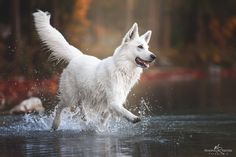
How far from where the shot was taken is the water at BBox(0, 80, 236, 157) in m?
10.9

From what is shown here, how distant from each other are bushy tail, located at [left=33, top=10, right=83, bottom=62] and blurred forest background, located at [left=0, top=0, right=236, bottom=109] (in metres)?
5.24

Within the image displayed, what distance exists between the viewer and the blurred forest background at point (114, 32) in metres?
27.0

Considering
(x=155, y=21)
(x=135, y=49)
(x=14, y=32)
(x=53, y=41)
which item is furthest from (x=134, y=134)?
(x=155, y=21)

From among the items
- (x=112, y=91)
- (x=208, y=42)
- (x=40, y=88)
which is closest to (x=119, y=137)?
(x=112, y=91)

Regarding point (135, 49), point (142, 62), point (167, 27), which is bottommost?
point (142, 62)

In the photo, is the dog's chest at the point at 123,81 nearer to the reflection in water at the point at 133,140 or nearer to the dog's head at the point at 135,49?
the dog's head at the point at 135,49

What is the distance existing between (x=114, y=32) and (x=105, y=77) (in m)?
61.4

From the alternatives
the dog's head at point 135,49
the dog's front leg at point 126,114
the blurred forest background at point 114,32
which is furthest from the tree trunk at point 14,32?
the dog's front leg at point 126,114

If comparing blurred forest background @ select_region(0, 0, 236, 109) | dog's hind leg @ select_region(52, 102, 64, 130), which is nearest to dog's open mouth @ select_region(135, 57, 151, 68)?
dog's hind leg @ select_region(52, 102, 64, 130)

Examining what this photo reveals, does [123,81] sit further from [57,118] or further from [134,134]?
[57,118]

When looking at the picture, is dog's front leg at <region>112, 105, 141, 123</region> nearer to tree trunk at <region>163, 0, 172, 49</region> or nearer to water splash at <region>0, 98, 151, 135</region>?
water splash at <region>0, 98, 151, 135</region>

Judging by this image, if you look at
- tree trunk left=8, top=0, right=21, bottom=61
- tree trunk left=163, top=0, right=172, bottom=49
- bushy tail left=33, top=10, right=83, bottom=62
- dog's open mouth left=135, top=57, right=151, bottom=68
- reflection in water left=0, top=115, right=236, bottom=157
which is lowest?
reflection in water left=0, top=115, right=236, bottom=157

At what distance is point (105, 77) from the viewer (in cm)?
1380

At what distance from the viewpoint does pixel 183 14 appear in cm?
5544
